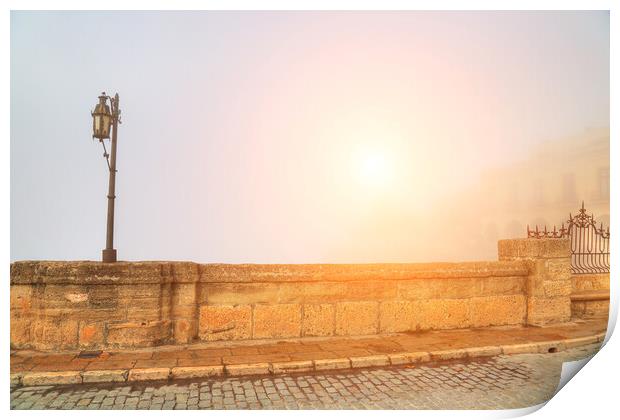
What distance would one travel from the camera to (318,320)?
6.96 m

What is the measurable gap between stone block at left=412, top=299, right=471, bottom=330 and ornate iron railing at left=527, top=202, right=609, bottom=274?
3.57 meters

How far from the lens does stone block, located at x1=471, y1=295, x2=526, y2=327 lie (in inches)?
305

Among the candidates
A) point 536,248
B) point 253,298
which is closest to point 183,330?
point 253,298

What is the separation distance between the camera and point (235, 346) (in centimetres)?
638

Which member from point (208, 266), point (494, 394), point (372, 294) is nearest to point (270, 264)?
point (208, 266)

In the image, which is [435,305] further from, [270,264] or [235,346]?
[235,346]

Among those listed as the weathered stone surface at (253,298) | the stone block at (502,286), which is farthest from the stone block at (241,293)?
the stone block at (502,286)

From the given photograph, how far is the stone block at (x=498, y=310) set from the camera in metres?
7.74

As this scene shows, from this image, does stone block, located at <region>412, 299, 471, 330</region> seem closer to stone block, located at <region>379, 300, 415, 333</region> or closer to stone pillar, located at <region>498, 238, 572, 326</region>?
stone block, located at <region>379, 300, 415, 333</region>

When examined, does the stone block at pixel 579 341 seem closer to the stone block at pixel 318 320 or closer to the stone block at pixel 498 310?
the stone block at pixel 498 310

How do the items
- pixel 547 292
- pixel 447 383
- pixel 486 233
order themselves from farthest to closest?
pixel 486 233
pixel 547 292
pixel 447 383

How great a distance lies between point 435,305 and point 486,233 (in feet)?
116

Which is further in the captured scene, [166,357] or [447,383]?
[166,357]

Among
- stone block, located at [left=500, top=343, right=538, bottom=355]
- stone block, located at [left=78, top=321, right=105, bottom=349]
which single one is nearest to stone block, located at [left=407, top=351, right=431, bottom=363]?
stone block, located at [left=500, top=343, right=538, bottom=355]
